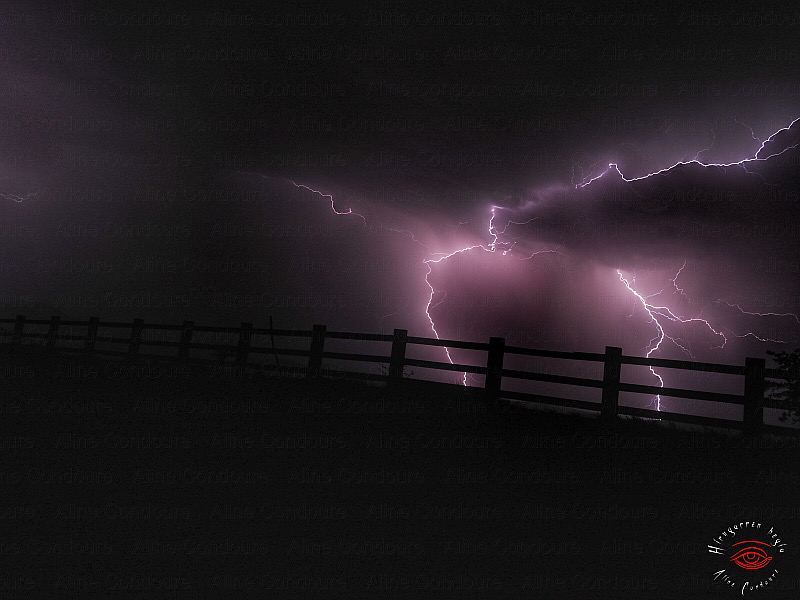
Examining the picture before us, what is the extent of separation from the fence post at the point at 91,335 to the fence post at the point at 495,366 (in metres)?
11.0

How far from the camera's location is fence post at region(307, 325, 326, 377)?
→ 9.14 m

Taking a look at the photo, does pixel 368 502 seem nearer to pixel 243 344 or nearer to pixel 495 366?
pixel 495 366

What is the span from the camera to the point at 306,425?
545cm

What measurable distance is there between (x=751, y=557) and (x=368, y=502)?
99.0 inches

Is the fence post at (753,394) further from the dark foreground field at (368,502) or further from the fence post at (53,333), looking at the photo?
the fence post at (53,333)

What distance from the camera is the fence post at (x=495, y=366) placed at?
7547 millimetres

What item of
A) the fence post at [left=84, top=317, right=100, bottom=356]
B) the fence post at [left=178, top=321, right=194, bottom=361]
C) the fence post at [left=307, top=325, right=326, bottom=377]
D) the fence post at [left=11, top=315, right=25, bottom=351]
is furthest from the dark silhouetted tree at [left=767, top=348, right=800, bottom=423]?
the fence post at [left=11, top=315, right=25, bottom=351]

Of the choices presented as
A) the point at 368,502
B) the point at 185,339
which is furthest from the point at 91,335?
the point at 368,502

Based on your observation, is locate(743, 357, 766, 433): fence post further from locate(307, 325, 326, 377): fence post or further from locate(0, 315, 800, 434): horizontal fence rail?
locate(307, 325, 326, 377): fence post

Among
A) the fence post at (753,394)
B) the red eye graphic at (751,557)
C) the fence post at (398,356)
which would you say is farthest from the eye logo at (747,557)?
the fence post at (398,356)

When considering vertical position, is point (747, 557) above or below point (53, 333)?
below

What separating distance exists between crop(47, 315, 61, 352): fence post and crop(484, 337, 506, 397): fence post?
42.7ft

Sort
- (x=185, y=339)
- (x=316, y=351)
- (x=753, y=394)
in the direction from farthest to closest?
(x=185, y=339) < (x=316, y=351) < (x=753, y=394)

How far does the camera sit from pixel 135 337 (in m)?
12.5
